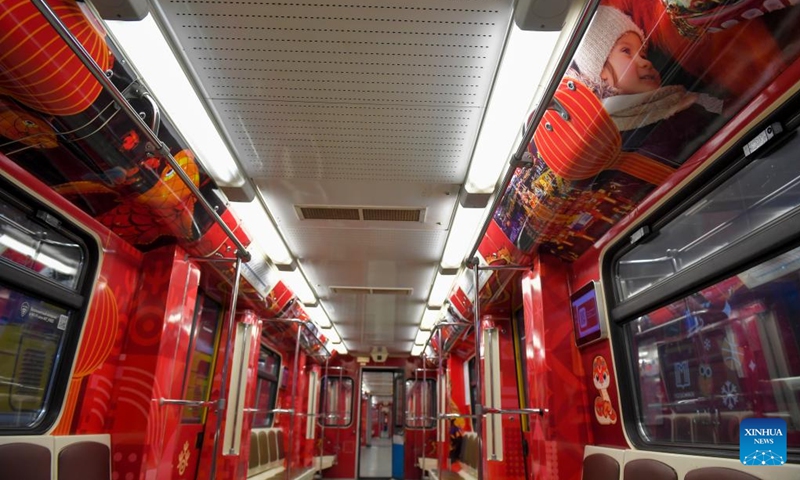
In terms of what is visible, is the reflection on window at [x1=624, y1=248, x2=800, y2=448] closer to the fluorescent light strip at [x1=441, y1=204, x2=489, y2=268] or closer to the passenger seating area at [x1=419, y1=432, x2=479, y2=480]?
the fluorescent light strip at [x1=441, y1=204, x2=489, y2=268]

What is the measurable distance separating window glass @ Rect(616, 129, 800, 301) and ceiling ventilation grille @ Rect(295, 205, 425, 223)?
1.61 metres

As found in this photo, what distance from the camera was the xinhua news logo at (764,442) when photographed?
109cm

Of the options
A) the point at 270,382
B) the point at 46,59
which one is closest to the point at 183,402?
the point at 46,59

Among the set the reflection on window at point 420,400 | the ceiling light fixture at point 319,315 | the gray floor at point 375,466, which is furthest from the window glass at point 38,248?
the gray floor at point 375,466

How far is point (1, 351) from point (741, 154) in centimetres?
392

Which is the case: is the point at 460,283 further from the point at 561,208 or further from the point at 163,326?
the point at 163,326

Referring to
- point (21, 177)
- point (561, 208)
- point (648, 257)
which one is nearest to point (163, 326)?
point (21, 177)

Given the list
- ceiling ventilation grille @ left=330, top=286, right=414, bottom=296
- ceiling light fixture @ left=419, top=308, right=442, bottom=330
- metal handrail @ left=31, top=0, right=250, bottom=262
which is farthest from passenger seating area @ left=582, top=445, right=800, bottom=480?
ceiling light fixture @ left=419, top=308, right=442, bottom=330

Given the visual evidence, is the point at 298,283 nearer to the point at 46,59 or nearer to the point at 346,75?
the point at 346,75

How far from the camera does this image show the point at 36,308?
113 inches

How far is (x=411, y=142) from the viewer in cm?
282

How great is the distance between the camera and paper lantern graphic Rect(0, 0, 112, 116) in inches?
65.3

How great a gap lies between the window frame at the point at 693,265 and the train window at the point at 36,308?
353 centimetres

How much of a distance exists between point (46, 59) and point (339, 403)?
394 inches
